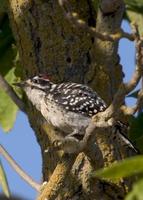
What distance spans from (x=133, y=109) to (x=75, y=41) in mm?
1377

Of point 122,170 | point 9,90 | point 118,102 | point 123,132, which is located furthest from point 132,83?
point 123,132

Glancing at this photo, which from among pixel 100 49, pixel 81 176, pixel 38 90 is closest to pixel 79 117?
pixel 38 90

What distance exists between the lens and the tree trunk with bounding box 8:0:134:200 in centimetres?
333

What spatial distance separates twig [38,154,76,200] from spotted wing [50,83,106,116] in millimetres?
857

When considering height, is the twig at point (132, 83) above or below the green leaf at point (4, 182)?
above

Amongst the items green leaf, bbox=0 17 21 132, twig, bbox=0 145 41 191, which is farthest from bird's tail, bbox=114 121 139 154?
green leaf, bbox=0 17 21 132

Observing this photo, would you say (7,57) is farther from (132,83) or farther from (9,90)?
(132,83)

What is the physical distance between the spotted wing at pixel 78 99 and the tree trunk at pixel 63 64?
0.10m

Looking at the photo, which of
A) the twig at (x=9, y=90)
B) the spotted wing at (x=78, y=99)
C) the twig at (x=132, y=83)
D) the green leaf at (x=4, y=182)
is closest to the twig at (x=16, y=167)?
the green leaf at (x=4, y=182)

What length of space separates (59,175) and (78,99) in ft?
4.63

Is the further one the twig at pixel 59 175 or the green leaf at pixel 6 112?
the green leaf at pixel 6 112

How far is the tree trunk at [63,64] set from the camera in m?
3.33

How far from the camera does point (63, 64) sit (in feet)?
11.5

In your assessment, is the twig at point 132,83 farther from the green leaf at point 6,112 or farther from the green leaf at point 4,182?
the green leaf at point 6,112
